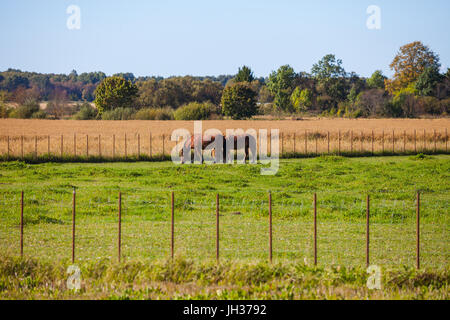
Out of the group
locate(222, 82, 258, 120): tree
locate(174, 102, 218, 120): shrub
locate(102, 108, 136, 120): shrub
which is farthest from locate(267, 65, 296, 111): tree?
locate(102, 108, 136, 120): shrub

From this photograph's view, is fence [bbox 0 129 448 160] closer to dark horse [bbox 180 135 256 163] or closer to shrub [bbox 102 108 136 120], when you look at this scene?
dark horse [bbox 180 135 256 163]

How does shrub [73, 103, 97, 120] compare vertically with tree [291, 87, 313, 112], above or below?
below

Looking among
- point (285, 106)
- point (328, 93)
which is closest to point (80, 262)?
point (285, 106)

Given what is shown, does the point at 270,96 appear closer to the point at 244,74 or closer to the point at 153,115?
the point at 244,74

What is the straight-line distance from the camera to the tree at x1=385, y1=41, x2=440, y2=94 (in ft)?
385

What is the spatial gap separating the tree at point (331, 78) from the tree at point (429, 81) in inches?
745

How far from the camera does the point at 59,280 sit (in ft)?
31.7

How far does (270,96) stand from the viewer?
133250mm

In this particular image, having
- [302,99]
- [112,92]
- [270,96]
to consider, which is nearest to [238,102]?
[112,92]

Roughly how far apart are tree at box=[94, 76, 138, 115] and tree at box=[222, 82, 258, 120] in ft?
53.2
